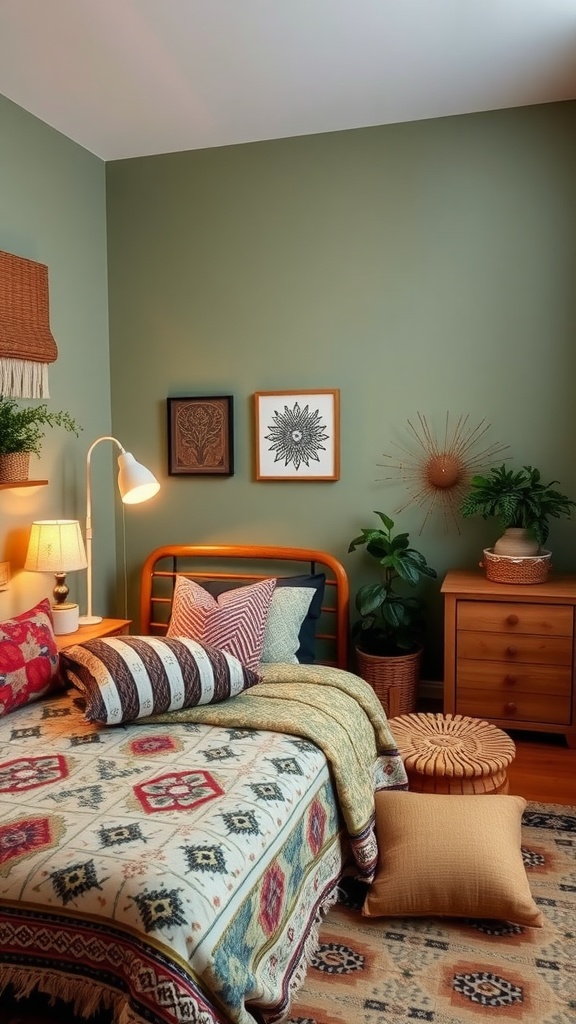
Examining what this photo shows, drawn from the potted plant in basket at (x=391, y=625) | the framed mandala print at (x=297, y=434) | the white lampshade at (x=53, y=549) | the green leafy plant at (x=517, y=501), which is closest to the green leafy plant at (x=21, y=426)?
the white lampshade at (x=53, y=549)

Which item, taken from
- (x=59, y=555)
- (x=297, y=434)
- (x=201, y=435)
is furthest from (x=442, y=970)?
(x=201, y=435)

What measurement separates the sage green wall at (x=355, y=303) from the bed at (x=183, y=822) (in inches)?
38.6

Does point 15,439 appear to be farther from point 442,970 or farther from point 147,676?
point 442,970

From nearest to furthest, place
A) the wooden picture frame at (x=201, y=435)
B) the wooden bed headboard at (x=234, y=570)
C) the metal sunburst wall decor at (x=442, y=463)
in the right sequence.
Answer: the metal sunburst wall decor at (x=442, y=463), the wooden bed headboard at (x=234, y=570), the wooden picture frame at (x=201, y=435)

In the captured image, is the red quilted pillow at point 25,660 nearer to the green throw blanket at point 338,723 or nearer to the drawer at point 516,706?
the green throw blanket at point 338,723

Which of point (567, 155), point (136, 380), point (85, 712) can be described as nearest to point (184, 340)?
point (136, 380)

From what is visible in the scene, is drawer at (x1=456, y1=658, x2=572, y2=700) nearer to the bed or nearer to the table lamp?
the bed

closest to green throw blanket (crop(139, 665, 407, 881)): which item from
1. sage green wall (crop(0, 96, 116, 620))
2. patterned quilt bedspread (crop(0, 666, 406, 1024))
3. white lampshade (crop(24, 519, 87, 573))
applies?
patterned quilt bedspread (crop(0, 666, 406, 1024))

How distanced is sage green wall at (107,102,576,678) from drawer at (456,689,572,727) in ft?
1.36

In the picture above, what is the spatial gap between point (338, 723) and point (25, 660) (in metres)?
0.97

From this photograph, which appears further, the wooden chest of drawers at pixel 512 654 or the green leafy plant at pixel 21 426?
the wooden chest of drawers at pixel 512 654

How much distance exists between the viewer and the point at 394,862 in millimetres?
2174

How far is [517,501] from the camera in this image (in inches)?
131

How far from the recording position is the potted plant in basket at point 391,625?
11.4 feet
